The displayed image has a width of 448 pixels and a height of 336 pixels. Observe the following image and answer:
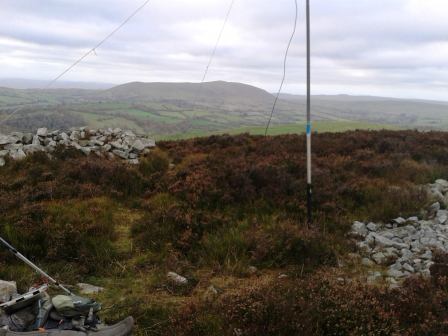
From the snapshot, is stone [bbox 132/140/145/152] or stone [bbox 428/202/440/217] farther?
stone [bbox 132/140/145/152]

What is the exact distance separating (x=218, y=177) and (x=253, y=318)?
5564 millimetres

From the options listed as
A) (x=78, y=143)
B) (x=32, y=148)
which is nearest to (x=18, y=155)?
(x=32, y=148)

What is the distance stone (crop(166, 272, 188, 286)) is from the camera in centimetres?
531

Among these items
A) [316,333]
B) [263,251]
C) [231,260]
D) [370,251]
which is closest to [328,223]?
[370,251]

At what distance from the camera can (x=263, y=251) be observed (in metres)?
6.04

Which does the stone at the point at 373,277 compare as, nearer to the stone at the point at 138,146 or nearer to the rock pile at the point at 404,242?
the rock pile at the point at 404,242

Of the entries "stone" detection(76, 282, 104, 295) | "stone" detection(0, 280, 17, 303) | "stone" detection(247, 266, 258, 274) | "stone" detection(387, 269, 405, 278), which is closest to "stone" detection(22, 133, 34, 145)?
"stone" detection(76, 282, 104, 295)

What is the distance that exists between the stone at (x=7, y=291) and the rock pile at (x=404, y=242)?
4888mm

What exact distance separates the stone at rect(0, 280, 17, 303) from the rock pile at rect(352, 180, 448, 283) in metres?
4.89

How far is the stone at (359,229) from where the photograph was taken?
689cm

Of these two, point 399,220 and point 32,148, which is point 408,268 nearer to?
point 399,220

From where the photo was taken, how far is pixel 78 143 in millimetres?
12688

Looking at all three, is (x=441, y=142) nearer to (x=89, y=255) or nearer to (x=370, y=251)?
(x=370, y=251)

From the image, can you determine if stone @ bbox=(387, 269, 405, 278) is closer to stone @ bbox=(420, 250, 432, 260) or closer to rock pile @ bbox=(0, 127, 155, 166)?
stone @ bbox=(420, 250, 432, 260)
